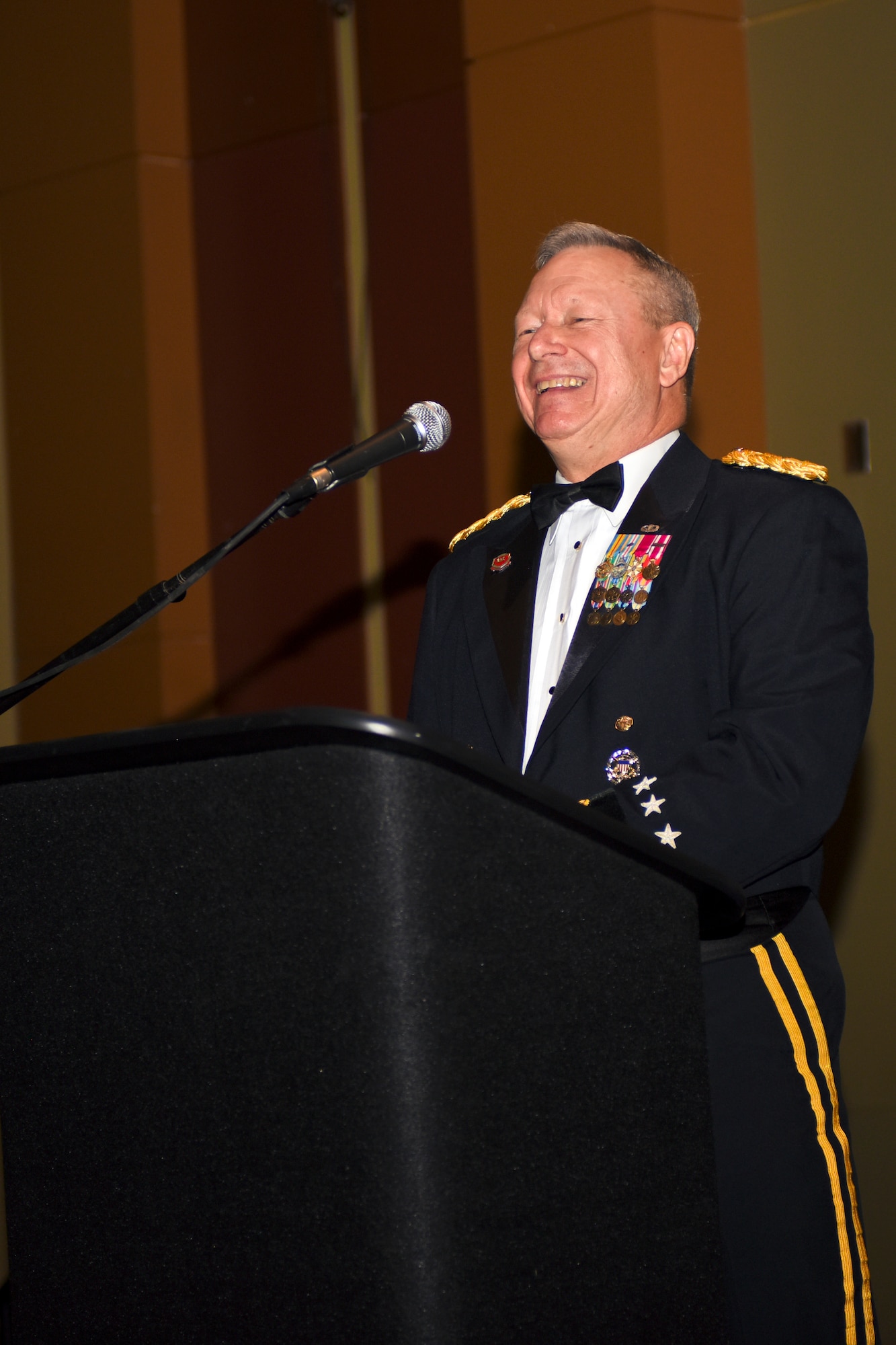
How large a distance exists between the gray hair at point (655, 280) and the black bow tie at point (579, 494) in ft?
0.76

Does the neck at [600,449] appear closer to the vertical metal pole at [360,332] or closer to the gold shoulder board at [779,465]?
the gold shoulder board at [779,465]

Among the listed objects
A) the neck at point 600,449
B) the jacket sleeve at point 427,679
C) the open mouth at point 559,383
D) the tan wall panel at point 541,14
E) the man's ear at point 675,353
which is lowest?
the jacket sleeve at point 427,679

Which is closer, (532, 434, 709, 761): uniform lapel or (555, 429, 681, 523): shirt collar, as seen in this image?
(532, 434, 709, 761): uniform lapel

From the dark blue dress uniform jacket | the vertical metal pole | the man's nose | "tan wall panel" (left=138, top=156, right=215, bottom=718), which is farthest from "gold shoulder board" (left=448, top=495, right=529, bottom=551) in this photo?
"tan wall panel" (left=138, top=156, right=215, bottom=718)

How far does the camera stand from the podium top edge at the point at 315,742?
0.79 m

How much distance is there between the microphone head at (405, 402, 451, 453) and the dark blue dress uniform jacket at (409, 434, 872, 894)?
363mm

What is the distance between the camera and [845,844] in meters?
2.67

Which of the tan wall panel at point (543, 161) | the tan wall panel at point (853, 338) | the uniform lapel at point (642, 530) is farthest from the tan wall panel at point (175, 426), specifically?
the uniform lapel at point (642, 530)

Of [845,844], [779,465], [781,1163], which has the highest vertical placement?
[779,465]

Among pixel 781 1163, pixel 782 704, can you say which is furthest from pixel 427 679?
pixel 781 1163

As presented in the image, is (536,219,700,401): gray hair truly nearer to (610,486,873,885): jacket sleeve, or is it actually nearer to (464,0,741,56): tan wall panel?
(610,486,873,885): jacket sleeve

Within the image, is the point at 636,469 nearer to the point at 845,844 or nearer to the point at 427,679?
the point at 427,679

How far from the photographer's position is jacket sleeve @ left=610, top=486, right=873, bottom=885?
3.98ft

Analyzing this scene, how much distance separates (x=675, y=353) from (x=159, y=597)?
38.5 inches
